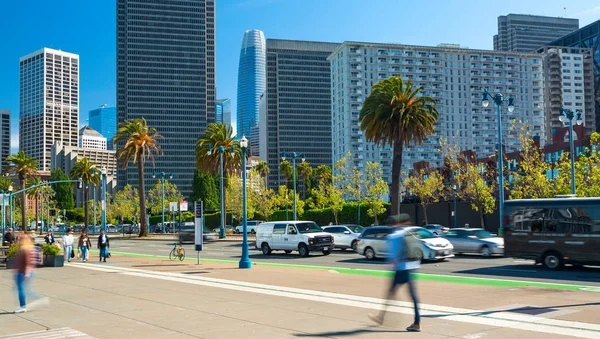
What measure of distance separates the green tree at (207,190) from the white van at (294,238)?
101723mm

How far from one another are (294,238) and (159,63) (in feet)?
569

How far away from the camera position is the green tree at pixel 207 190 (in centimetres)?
13500

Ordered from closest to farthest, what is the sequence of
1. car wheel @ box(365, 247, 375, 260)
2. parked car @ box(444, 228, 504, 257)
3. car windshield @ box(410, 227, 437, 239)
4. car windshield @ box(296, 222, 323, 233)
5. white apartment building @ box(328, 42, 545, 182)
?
car windshield @ box(410, 227, 437, 239) < parked car @ box(444, 228, 504, 257) < car wheel @ box(365, 247, 375, 260) < car windshield @ box(296, 222, 323, 233) < white apartment building @ box(328, 42, 545, 182)

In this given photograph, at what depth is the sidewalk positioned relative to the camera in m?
10.4

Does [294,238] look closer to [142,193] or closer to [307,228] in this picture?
[307,228]

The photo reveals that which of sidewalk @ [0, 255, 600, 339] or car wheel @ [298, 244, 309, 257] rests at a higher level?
sidewalk @ [0, 255, 600, 339]

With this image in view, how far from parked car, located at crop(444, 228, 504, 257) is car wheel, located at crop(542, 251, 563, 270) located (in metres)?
6.03

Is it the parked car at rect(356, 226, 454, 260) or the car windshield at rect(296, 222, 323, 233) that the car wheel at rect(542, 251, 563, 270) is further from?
the car windshield at rect(296, 222, 323, 233)

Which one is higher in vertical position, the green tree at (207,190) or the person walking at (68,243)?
the green tree at (207,190)

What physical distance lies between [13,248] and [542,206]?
22409mm

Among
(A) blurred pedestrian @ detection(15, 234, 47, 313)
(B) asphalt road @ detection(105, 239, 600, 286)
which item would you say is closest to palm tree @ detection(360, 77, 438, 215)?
(B) asphalt road @ detection(105, 239, 600, 286)

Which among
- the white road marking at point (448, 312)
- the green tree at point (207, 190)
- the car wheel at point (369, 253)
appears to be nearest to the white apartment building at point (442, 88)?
the green tree at point (207, 190)

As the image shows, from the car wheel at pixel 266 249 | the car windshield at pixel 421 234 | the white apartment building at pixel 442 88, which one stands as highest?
the white apartment building at pixel 442 88

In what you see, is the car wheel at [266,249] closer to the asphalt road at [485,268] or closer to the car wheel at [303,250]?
the asphalt road at [485,268]
